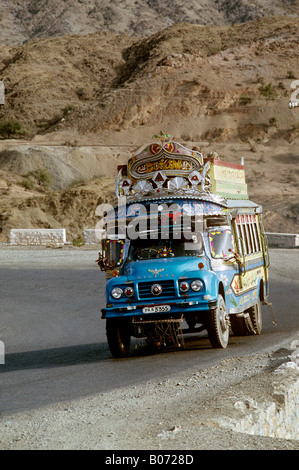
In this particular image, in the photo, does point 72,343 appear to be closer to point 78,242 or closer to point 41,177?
point 78,242

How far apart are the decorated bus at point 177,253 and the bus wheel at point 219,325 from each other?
17 mm

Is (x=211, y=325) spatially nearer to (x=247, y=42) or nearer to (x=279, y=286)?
(x=279, y=286)

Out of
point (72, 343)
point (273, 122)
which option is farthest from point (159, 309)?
point (273, 122)

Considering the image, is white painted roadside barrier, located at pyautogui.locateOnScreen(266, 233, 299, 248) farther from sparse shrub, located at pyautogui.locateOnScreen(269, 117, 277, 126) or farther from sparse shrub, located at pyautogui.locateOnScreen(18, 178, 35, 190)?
sparse shrub, located at pyautogui.locateOnScreen(269, 117, 277, 126)

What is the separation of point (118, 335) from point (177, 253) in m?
1.75

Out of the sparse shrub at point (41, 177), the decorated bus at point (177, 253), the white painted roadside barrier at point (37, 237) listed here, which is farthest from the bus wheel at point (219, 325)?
the sparse shrub at point (41, 177)

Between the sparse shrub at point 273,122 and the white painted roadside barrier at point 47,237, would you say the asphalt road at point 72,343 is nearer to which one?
the white painted roadside barrier at point 47,237

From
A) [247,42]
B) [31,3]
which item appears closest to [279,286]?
[247,42]

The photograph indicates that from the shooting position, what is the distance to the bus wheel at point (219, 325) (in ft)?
42.1

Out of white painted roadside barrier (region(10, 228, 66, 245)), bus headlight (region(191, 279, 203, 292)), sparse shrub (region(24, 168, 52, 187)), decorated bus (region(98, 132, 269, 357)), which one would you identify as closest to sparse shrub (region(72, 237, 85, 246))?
white painted roadside barrier (region(10, 228, 66, 245))

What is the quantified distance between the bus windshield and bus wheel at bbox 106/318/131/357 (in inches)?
47.0

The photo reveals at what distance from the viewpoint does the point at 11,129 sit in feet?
328
